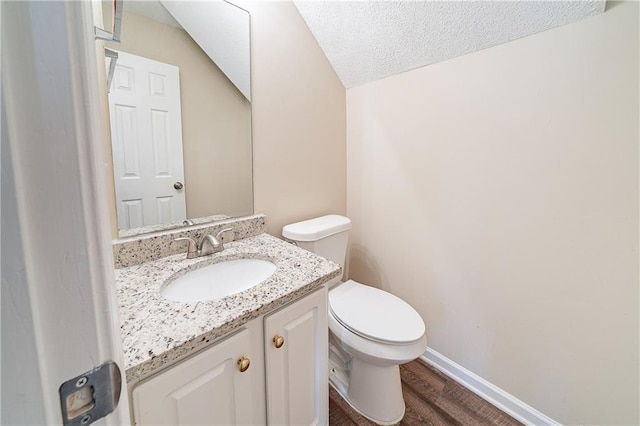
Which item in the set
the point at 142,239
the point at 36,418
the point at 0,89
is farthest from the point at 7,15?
the point at 142,239

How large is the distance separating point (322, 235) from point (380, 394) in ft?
2.54

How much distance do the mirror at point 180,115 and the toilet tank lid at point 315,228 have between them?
0.23 meters

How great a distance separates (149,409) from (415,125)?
4.99 feet

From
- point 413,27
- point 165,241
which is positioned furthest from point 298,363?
point 413,27

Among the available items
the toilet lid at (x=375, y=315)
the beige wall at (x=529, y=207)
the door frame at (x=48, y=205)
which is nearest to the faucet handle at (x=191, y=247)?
the toilet lid at (x=375, y=315)

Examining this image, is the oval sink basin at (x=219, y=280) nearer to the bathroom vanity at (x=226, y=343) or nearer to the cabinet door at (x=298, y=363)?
the bathroom vanity at (x=226, y=343)

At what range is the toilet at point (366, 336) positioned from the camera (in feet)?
3.67

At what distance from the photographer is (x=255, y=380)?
2.55 feet

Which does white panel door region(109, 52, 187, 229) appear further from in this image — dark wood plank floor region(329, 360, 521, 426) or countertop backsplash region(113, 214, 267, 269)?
dark wood plank floor region(329, 360, 521, 426)

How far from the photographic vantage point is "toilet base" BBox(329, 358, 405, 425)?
1229 mm

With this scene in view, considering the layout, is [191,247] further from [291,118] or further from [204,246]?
[291,118]

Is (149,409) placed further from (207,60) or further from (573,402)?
(573,402)

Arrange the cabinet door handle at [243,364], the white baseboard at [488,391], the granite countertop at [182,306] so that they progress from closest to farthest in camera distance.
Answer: the granite countertop at [182,306] < the cabinet door handle at [243,364] < the white baseboard at [488,391]

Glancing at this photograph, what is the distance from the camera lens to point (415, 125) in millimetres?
1446
